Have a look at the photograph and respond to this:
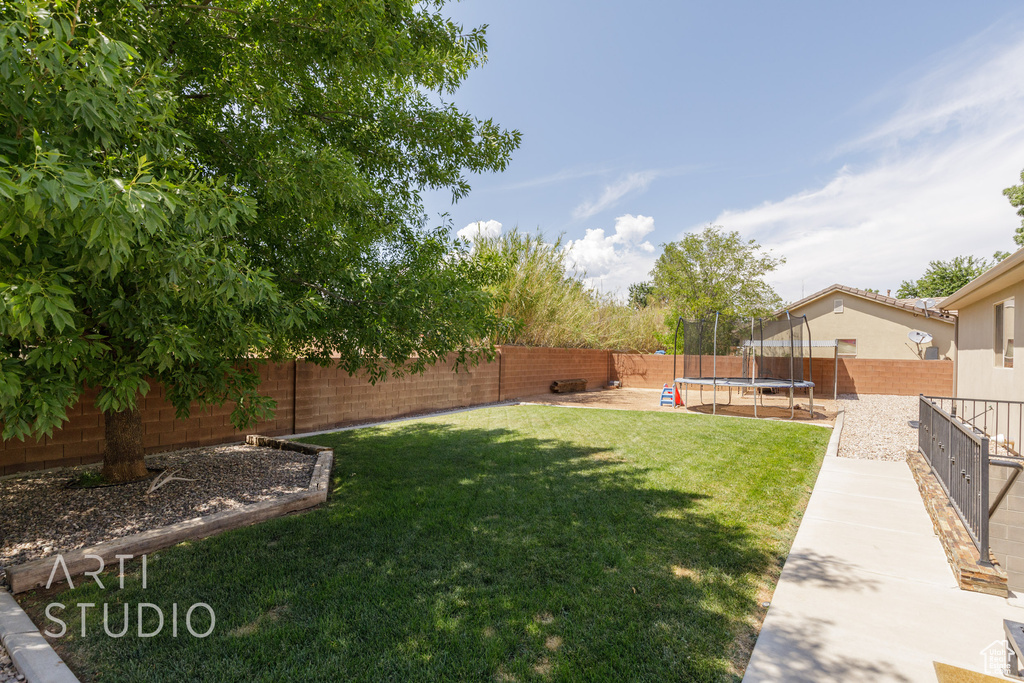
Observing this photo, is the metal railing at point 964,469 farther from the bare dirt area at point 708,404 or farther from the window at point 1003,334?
the bare dirt area at point 708,404

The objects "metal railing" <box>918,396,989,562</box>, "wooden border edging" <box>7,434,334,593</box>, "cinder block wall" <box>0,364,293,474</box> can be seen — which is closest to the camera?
"wooden border edging" <box>7,434,334,593</box>

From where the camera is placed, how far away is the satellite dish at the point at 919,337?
1969cm

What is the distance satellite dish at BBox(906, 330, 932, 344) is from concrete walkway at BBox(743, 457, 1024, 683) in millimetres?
20479

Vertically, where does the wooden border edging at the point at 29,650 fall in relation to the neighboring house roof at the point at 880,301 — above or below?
below

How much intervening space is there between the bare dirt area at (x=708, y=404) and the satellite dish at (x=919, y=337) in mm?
8093

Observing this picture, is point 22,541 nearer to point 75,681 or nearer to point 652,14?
point 75,681

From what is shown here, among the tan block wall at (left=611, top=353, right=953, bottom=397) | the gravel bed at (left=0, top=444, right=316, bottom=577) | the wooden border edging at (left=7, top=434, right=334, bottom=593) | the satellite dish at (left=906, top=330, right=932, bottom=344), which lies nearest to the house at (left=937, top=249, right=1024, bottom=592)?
the wooden border edging at (left=7, top=434, right=334, bottom=593)

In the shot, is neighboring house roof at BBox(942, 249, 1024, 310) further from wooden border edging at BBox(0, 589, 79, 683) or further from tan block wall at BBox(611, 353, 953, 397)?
wooden border edging at BBox(0, 589, 79, 683)

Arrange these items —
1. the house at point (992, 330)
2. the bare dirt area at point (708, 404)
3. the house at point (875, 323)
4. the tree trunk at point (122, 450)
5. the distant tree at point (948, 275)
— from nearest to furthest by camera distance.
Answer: the tree trunk at point (122, 450), the house at point (992, 330), the bare dirt area at point (708, 404), the house at point (875, 323), the distant tree at point (948, 275)

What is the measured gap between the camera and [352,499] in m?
4.77

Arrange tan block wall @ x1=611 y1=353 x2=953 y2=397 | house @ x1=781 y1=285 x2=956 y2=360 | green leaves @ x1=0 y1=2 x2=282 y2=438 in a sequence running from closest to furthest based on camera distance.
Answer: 1. green leaves @ x1=0 y1=2 x2=282 y2=438
2. tan block wall @ x1=611 y1=353 x2=953 y2=397
3. house @ x1=781 y1=285 x2=956 y2=360

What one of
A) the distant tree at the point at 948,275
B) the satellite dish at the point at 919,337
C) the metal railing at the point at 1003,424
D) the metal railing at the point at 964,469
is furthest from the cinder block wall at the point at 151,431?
the distant tree at the point at 948,275

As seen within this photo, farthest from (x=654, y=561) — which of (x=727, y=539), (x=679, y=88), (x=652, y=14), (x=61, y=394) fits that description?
(x=679, y=88)

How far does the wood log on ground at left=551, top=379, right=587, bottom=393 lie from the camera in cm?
1673
